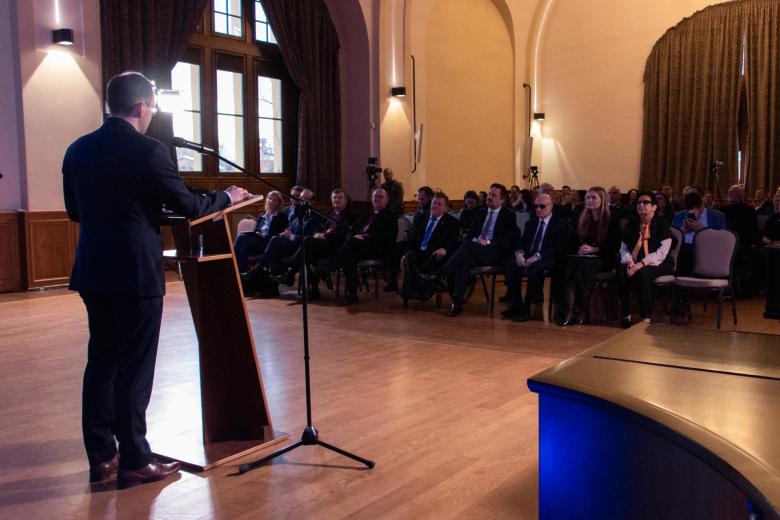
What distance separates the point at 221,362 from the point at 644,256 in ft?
13.4

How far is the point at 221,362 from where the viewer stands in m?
3.34

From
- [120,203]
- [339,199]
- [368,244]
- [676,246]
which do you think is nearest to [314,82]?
[339,199]

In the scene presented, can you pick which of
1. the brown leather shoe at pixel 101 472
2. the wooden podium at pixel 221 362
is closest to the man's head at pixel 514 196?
the wooden podium at pixel 221 362

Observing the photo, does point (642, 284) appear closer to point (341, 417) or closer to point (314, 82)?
point (341, 417)

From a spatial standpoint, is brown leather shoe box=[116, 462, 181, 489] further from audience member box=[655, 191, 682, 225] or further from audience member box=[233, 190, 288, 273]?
audience member box=[655, 191, 682, 225]

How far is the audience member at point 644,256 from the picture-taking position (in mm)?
6156

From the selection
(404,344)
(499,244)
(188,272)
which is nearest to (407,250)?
(499,244)

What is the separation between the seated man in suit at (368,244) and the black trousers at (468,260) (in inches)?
40.9

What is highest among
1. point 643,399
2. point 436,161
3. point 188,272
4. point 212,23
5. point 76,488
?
point 212,23

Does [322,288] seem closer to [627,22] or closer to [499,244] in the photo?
[499,244]

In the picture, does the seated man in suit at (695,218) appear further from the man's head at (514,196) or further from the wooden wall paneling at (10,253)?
the wooden wall paneling at (10,253)

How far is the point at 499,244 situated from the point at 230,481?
14.6 ft

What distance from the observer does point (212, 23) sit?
10703mm

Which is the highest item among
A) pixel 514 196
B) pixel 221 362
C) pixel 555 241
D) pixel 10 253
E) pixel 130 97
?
pixel 130 97
